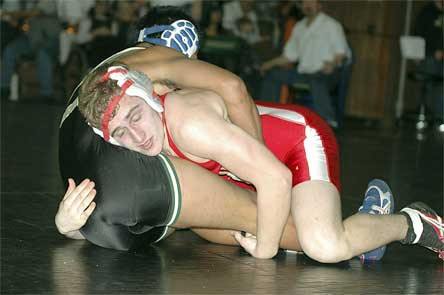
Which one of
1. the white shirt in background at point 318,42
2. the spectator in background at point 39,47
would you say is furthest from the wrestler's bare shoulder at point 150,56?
the spectator in background at point 39,47

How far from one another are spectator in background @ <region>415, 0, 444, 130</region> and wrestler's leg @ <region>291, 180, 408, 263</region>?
6609 millimetres

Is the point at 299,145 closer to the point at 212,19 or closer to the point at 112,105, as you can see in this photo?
the point at 112,105

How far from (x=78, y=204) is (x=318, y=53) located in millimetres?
6339

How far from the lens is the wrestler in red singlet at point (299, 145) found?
152 inches

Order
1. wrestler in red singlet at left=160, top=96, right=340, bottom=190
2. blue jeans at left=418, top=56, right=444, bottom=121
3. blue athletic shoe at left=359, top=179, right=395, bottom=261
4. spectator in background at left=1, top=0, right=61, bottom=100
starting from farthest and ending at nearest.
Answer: spectator in background at left=1, top=0, right=61, bottom=100 → blue jeans at left=418, top=56, right=444, bottom=121 → blue athletic shoe at left=359, top=179, right=395, bottom=261 → wrestler in red singlet at left=160, top=96, right=340, bottom=190

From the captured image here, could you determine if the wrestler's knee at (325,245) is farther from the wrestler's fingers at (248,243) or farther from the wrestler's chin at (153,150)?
the wrestler's chin at (153,150)

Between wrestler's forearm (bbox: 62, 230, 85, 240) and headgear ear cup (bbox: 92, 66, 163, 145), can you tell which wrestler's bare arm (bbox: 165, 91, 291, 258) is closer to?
headgear ear cup (bbox: 92, 66, 163, 145)

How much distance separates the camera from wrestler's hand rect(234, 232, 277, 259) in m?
3.76

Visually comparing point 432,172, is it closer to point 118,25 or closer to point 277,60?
point 277,60

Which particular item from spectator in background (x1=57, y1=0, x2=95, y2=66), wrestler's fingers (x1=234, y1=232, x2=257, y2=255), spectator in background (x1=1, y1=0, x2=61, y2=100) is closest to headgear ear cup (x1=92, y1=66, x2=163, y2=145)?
wrestler's fingers (x1=234, y1=232, x2=257, y2=255)

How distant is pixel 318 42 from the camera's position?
9.68 m

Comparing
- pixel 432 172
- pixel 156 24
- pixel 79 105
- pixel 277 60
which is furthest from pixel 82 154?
pixel 277 60

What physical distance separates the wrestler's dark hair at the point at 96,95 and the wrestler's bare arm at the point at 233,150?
0.22 m

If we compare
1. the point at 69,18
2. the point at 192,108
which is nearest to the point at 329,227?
the point at 192,108
